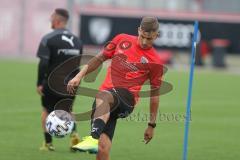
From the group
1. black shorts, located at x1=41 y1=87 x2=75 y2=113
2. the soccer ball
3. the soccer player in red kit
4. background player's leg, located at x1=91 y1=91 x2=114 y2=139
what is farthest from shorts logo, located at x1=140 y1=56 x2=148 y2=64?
black shorts, located at x1=41 y1=87 x2=75 y2=113

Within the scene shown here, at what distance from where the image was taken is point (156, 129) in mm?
17891

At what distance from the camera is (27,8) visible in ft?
145

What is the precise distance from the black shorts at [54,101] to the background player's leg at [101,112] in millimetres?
3497

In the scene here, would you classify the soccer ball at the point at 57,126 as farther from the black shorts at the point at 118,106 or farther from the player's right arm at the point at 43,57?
the player's right arm at the point at 43,57

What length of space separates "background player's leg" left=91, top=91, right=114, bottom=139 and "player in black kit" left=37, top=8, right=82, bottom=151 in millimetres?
3318

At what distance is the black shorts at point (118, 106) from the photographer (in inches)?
419

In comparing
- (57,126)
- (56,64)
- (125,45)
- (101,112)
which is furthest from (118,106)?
(56,64)

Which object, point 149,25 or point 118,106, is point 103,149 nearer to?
point 118,106

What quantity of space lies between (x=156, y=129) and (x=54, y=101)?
167 inches

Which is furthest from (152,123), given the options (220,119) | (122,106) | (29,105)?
(29,105)

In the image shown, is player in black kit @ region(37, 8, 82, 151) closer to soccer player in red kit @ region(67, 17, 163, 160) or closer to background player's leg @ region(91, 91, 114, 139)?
soccer player in red kit @ region(67, 17, 163, 160)

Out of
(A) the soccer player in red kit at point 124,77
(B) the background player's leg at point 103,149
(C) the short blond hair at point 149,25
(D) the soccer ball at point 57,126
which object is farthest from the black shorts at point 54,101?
(C) the short blond hair at point 149,25

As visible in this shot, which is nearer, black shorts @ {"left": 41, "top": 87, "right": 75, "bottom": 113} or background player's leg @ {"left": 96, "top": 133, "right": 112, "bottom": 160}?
background player's leg @ {"left": 96, "top": 133, "right": 112, "bottom": 160}

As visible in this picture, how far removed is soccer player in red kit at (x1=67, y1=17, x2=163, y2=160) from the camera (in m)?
10.5
